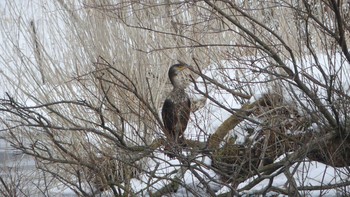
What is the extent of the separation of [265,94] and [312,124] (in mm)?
969

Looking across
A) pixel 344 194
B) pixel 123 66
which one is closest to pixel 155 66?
pixel 123 66

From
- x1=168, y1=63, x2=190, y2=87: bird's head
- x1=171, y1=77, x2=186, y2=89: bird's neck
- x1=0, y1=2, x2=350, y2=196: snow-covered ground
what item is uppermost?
x1=168, y1=63, x2=190, y2=87: bird's head

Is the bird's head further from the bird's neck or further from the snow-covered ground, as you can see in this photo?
the snow-covered ground

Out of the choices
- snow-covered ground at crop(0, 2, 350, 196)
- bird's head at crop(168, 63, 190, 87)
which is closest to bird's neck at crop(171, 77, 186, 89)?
bird's head at crop(168, 63, 190, 87)

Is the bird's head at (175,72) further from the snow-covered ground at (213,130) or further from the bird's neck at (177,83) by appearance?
the snow-covered ground at (213,130)

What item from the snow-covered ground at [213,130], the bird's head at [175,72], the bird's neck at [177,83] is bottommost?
the snow-covered ground at [213,130]

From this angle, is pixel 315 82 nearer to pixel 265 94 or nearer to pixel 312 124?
pixel 312 124

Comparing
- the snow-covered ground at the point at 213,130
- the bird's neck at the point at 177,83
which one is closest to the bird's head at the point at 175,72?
the bird's neck at the point at 177,83

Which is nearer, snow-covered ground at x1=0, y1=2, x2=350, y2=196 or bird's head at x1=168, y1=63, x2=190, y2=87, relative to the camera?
snow-covered ground at x1=0, y1=2, x2=350, y2=196

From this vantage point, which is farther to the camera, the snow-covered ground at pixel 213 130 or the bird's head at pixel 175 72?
the bird's head at pixel 175 72

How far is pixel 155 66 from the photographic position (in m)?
7.41

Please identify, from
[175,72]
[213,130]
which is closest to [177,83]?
[175,72]

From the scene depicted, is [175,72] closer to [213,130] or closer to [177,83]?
[177,83]

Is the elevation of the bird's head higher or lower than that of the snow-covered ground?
higher
